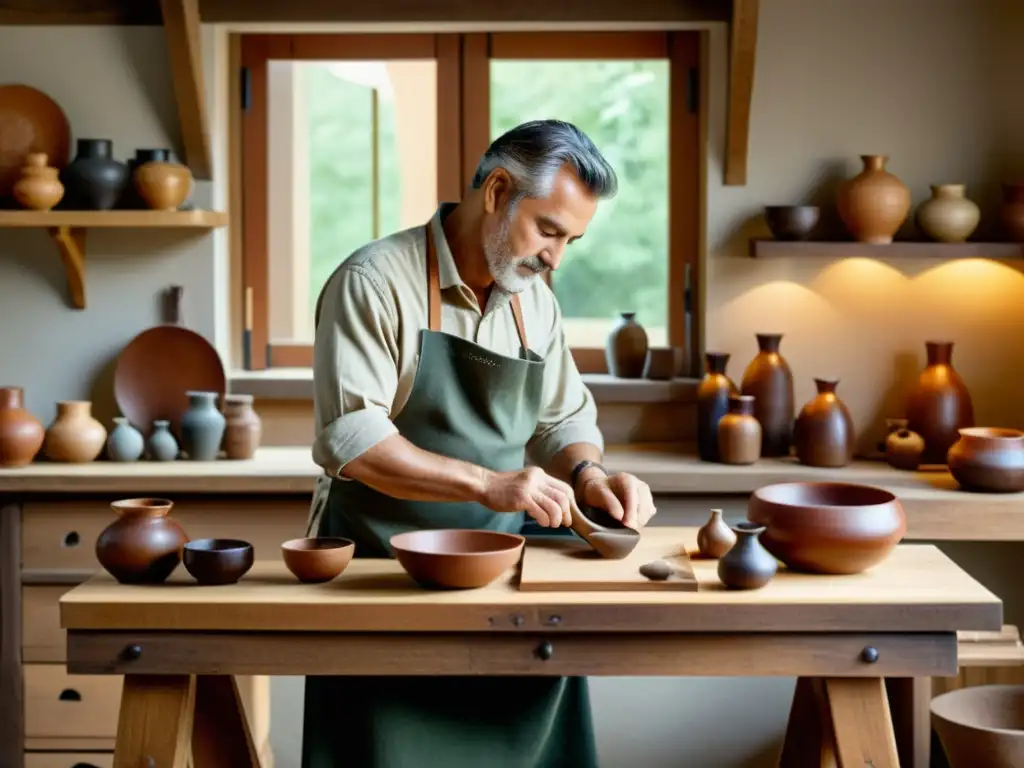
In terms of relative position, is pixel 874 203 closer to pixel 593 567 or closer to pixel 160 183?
pixel 593 567

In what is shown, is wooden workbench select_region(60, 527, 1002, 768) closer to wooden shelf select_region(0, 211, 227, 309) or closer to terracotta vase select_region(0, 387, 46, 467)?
terracotta vase select_region(0, 387, 46, 467)

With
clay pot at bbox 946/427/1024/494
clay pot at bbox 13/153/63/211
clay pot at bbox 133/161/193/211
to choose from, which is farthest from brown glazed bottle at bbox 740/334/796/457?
clay pot at bbox 13/153/63/211

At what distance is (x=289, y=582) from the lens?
254 centimetres

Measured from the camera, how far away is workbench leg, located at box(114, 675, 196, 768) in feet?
7.95

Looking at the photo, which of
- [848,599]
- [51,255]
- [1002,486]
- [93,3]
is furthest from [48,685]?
[1002,486]

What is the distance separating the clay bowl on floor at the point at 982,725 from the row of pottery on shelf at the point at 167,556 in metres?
1.94

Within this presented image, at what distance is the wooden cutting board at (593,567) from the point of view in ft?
8.09

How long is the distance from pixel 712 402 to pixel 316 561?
6.74 feet

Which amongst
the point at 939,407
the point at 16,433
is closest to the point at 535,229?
the point at 939,407

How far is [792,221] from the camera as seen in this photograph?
13.9ft

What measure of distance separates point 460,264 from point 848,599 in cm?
112

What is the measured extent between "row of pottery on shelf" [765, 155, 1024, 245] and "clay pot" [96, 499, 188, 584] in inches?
96.1

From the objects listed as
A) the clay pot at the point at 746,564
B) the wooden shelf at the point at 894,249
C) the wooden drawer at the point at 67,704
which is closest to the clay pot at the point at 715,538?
the clay pot at the point at 746,564

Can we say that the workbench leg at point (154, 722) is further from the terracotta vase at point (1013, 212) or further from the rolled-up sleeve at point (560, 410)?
the terracotta vase at point (1013, 212)
